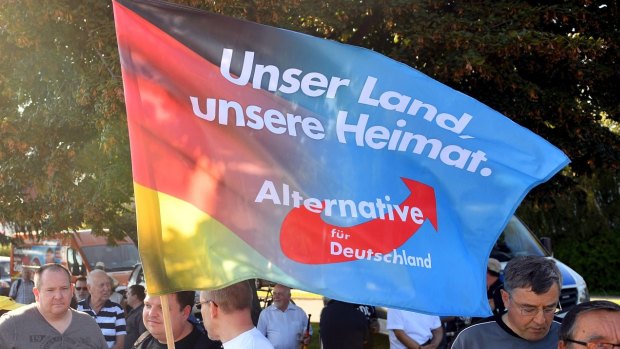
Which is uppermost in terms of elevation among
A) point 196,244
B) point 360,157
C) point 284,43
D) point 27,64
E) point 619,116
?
point 27,64

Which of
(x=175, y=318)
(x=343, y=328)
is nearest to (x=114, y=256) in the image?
(x=343, y=328)

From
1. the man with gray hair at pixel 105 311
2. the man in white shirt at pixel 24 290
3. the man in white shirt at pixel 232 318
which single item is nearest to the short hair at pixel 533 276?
the man in white shirt at pixel 232 318

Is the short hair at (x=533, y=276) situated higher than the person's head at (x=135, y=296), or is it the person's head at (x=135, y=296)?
the person's head at (x=135, y=296)

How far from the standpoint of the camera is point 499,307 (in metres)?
5.71

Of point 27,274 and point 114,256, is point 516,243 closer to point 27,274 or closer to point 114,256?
point 27,274

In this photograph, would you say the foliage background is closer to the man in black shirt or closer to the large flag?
the man in black shirt

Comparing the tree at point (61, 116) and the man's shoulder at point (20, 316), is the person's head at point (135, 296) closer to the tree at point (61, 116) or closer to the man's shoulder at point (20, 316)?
the tree at point (61, 116)

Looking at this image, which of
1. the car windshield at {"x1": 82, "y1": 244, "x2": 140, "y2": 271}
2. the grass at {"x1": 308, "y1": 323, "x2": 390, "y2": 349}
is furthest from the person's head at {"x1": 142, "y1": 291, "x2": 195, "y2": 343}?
the car windshield at {"x1": 82, "y1": 244, "x2": 140, "y2": 271}

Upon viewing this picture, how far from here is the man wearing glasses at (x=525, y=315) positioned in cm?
454

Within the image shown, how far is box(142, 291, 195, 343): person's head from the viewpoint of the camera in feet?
17.5

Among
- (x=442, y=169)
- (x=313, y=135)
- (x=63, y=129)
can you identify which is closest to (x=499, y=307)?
(x=442, y=169)

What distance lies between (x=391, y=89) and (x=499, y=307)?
1820mm

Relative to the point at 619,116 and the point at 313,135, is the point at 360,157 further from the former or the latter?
the point at 619,116

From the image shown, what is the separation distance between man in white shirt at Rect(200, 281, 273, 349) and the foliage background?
253 inches
